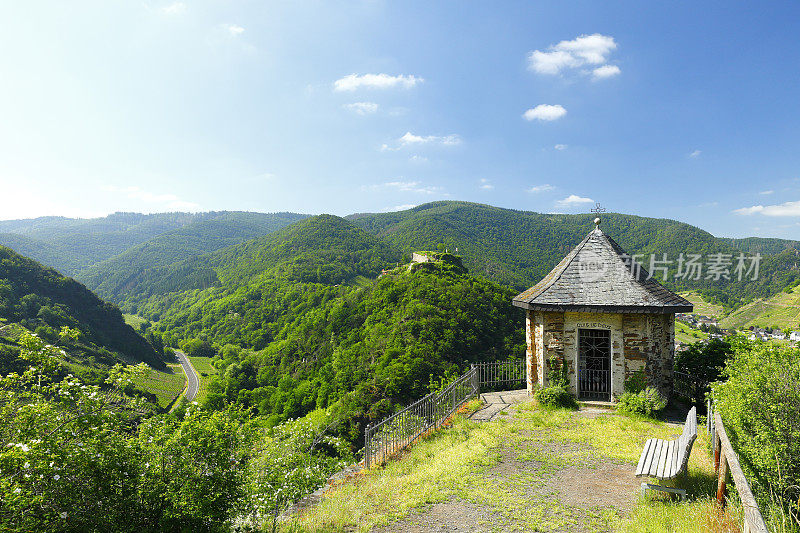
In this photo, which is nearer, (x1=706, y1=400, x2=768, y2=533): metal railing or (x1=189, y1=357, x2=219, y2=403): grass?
(x1=706, y1=400, x2=768, y2=533): metal railing

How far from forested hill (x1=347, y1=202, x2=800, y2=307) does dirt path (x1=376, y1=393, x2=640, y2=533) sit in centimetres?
6397

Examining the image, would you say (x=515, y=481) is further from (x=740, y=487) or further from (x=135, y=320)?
(x=135, y=320)

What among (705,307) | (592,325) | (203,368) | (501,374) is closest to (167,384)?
(203,368)

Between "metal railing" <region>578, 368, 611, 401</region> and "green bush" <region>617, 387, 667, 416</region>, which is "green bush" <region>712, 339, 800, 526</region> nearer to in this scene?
"green bush" <region>617, 387, 667, 416</region>

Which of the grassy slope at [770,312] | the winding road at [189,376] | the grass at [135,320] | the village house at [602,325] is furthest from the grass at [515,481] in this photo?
the grass at [135,320]

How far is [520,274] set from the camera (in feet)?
259

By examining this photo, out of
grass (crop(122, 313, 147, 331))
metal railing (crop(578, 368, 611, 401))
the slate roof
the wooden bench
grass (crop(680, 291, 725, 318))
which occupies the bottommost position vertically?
grass (crop(122, 313, 147, 331))

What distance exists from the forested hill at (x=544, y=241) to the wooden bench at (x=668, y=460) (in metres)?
65.4

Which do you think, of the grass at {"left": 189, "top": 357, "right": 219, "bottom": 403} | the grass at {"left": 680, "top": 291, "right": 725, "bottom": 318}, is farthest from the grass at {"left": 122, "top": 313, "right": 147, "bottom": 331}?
the grass at {"left": 680, "top": 291, "right": 725, "bottom": 318}

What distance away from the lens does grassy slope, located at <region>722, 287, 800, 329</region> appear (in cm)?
6769

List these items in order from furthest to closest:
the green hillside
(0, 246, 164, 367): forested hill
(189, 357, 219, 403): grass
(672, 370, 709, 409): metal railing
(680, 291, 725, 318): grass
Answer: (680, 291, 725, 318): grass < (189, 357, 219, 403): grass < (0, 246, 164, 367): forested hill < the green hillside < (672, 370, 709, 409): metal railing

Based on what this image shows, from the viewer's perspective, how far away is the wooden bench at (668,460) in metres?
5.48

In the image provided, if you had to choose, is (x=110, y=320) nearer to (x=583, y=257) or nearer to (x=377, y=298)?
(x=377, y=298)

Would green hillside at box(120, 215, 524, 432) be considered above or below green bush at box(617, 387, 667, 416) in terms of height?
below
